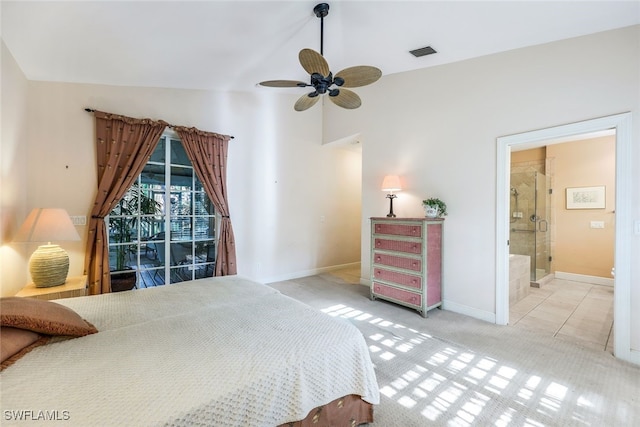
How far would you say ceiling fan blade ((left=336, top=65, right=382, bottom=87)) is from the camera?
244 centimetres

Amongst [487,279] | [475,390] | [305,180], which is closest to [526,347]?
[487,279]

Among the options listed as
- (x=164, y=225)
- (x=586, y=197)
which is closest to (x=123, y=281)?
(x=164, y=225)

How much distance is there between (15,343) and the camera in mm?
1199

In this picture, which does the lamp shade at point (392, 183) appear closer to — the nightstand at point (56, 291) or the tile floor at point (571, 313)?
the tile floor at point (571, 313)

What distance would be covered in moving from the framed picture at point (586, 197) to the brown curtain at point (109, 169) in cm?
705

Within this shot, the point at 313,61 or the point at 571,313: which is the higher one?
the point at 313,61

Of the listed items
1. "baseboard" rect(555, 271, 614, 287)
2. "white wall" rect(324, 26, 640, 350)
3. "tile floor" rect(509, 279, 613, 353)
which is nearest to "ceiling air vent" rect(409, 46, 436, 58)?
"white wall" rect(324, 26, 640, 350)

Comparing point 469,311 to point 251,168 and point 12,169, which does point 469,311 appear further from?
point 12,169

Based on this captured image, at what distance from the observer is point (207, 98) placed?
4.18m

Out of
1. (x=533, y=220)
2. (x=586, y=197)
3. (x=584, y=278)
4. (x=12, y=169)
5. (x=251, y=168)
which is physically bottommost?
(x=584, y=278)

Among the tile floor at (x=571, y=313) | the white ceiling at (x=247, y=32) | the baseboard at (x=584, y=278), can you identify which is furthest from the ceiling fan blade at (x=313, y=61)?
the baseboard at (x=584, y=278)

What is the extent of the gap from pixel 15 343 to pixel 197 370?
85cm

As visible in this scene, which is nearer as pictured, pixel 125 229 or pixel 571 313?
pixel 571 313

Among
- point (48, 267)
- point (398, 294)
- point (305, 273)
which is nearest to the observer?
point (48, 267)
